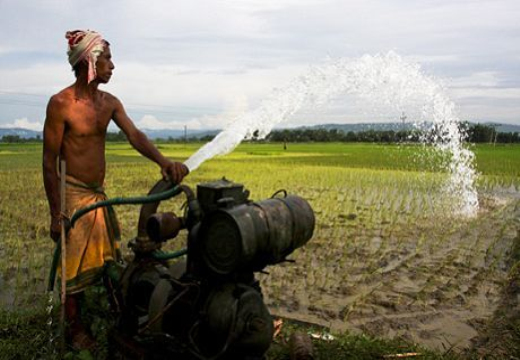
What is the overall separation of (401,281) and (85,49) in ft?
13.0

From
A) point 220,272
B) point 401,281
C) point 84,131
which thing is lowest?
point 401,281

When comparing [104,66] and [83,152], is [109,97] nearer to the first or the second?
[104,66]

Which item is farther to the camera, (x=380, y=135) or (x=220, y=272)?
(x=380, y=135)

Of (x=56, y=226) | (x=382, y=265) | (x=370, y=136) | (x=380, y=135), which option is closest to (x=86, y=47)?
(x=56, y=226)

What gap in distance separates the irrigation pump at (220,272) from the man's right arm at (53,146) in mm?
829

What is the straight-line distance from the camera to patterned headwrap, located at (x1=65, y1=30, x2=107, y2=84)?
292cm

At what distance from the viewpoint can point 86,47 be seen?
115 inches

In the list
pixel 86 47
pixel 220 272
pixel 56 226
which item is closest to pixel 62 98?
pixel 86 47

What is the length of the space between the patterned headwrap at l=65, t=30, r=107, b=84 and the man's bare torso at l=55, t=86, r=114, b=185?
0.60 ft

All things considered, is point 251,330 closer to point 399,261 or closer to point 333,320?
point 333,320

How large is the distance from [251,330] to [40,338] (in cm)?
201

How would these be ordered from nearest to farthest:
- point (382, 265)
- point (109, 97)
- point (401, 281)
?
point (109, 97) → point (401, 281) → point (382, 265)

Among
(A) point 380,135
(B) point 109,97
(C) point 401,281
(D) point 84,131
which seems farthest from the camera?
(A) point 380,135

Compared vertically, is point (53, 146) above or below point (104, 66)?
below
